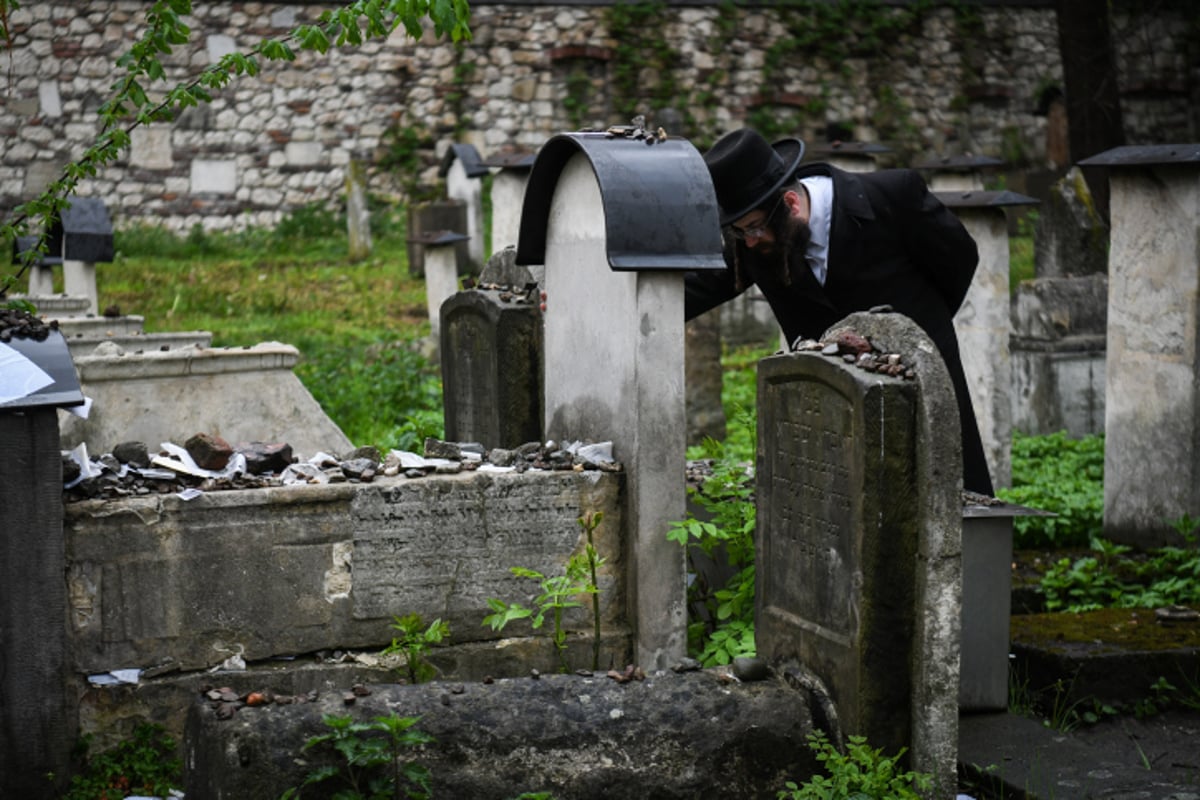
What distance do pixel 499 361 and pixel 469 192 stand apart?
31.8 ft

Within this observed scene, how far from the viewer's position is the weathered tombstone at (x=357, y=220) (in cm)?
1642

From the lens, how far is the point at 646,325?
191 inches

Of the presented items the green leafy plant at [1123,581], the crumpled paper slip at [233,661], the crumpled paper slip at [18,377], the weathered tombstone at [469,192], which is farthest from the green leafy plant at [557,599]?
the weathered tombstone at [469,192]

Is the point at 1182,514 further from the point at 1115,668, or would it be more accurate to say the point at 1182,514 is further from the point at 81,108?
the point at 81,108

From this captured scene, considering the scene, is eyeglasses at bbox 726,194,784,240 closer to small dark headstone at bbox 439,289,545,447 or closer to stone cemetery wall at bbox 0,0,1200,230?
small dark headstone at bbox 439,289,545,447

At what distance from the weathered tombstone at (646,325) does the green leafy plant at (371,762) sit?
1402 mm

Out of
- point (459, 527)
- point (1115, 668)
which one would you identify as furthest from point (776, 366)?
point (1115, 668)

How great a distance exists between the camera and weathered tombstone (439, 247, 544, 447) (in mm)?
6230

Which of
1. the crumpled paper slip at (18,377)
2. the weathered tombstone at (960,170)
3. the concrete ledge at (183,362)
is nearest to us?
the crumpled paper slip at (18,377)

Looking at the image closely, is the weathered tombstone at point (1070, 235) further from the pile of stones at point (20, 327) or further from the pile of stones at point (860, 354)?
the pile of stones at point (20, 327)

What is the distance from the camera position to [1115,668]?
17.3 ft

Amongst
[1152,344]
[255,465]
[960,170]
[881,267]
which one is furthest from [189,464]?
[960,170]

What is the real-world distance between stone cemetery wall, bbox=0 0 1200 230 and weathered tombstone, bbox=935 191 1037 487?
1089 centimetres

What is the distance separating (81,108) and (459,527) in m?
14.2
